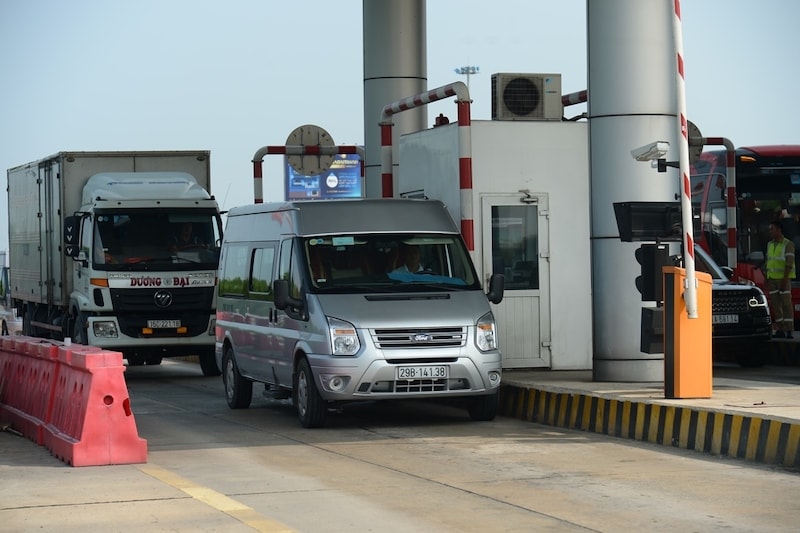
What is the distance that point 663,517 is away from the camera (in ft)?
32.5

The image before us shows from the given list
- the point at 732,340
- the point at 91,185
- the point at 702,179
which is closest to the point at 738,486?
the point at 732,340

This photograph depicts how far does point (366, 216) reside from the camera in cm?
1683

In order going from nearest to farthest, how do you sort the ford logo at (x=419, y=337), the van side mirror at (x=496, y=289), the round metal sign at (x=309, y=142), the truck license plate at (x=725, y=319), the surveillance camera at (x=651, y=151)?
the ford logo at (x=419, y=337)
the surveillance camera at (x=651, y=151)
the van side mirror at (x=496, y=289)
the truck license plate at (x=725, y=319)
the round metal sign at (x=309, y=142)

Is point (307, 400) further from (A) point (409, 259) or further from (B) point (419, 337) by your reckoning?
(A) point (409, 259)

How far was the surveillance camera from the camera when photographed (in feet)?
51.0

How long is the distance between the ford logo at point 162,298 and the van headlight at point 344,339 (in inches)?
383

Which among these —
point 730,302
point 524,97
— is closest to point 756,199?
point 730,302

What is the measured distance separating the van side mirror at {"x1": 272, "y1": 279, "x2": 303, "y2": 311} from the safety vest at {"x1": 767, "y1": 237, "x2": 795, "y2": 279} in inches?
524

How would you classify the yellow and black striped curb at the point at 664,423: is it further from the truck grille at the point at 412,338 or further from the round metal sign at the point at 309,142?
the round metal sign at the point at 309,142

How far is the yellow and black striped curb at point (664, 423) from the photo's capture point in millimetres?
12602

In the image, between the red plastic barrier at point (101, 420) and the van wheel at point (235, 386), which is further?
the van wheel at point (235, 386)

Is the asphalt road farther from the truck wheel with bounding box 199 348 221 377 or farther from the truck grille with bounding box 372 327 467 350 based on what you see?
the truck wheel with bounding box 199 348 221 377

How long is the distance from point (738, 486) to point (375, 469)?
9.37 ft

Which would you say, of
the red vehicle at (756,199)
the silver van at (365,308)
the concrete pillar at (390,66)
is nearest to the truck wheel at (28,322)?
the concrete pillar at (390,66)
